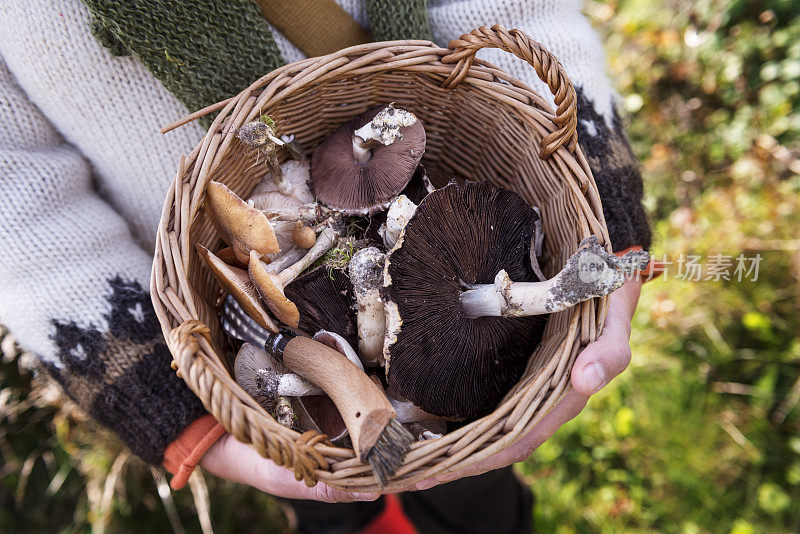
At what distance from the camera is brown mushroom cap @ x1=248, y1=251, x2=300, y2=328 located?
112 centimetres

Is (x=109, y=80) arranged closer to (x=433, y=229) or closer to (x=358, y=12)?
(x=358, y=12)

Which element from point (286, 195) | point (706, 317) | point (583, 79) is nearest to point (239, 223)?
point (286, 195)

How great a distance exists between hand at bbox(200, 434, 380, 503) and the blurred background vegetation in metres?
1.06

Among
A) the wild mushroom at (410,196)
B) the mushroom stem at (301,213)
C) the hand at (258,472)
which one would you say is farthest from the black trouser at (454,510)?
the mushroom stem at (301,213)

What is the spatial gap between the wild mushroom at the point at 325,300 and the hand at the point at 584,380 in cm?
42

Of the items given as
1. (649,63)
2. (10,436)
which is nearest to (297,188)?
(10,436)

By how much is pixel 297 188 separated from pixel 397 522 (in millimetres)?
1915

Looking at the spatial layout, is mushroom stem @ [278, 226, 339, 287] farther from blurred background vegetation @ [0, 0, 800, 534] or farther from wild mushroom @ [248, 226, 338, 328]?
blurred background vegetation @ [0, 0, 800, 534]

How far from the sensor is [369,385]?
1072 millimetres

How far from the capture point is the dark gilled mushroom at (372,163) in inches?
49.0

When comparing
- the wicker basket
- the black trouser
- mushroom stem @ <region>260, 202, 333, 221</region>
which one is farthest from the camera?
the black trouser

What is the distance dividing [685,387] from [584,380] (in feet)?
5.88
